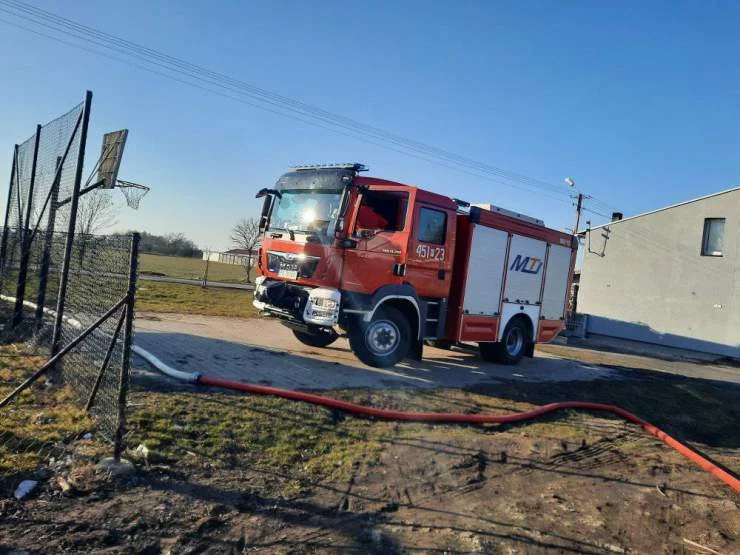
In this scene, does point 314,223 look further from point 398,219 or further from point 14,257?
point 14,257

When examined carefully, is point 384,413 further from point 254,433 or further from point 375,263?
point 375,263

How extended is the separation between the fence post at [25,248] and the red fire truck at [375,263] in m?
3.46

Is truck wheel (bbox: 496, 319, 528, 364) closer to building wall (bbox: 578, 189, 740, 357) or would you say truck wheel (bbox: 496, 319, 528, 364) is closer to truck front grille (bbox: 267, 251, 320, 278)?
truck front grille (bbox: 267, 251, 320, 278)

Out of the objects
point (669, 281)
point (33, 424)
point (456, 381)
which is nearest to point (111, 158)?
point (33, 424)

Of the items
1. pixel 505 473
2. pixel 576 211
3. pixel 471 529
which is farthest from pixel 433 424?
pixel 576 211

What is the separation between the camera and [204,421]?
17.1 ft

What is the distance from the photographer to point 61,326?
6.21 m

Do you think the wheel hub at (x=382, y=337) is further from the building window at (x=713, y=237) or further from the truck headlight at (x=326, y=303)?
the building window at (x=713, y=237)

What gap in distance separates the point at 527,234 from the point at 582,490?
7.62 m

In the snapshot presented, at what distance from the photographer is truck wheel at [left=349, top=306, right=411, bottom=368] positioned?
346 inches

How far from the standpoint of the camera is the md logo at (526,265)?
1146 centimetres

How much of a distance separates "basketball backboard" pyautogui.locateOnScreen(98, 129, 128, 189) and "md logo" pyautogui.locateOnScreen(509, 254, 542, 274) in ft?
25.8

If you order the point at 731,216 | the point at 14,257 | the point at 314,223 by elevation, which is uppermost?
the point at 731,216

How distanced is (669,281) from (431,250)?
776 inches
